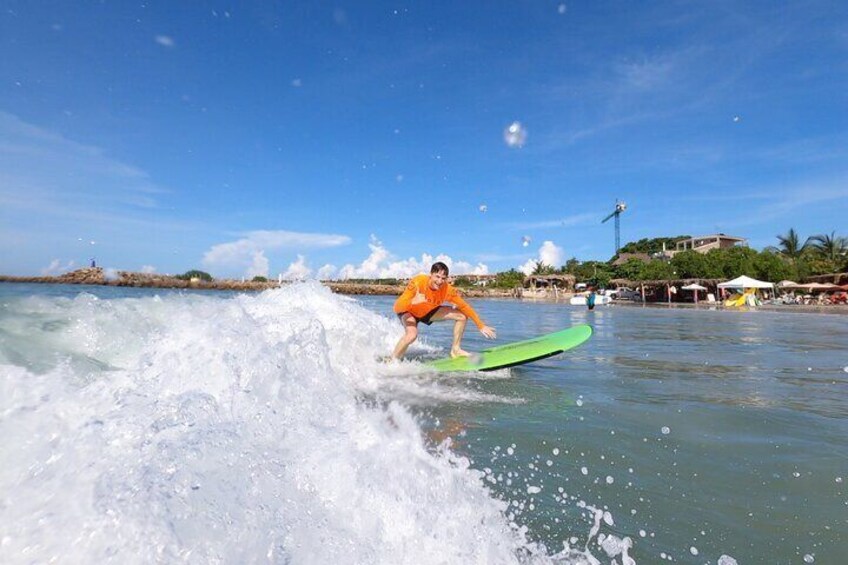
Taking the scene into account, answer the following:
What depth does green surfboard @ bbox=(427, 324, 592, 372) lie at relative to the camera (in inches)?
274

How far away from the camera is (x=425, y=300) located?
7.87 metres

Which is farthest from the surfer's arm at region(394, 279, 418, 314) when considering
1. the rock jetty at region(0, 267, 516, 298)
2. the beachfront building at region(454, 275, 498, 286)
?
the beachfront building at region(454, 275, 498, 286)

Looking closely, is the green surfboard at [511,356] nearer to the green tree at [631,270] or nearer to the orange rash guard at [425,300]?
the orange rash guard at [425,300]

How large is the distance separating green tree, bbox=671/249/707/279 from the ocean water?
51.8m

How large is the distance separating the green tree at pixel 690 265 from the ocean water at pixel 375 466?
51.8m

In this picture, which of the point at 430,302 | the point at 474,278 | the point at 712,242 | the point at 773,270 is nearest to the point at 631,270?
the point at 773,270

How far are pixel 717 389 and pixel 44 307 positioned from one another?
28.3 feet

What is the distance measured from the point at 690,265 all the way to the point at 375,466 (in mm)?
57385

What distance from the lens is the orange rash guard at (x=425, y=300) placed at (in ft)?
25.8

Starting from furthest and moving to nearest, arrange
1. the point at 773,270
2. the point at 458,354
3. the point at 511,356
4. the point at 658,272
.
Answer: the point at 658,272, the point at 773,270, the point at 458,354, the point at 511,356

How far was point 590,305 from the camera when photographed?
3275 centimetres

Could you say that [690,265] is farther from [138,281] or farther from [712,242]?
[138,281]

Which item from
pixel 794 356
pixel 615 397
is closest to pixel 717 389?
pixel 615 397

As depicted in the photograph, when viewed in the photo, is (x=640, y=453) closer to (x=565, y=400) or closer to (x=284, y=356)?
(x=565, y=400)
